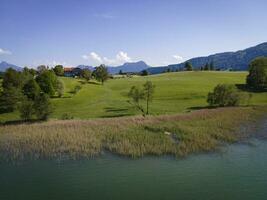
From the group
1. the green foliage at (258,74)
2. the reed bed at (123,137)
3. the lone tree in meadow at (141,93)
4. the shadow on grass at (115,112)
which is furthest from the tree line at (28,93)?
the green foliage at (258,74)

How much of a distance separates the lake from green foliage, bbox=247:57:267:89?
258ft

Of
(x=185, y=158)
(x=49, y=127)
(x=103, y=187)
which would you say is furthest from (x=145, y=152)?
(x=49, y=127)

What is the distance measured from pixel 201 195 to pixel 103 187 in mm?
7771

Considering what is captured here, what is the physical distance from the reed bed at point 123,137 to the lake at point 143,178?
7.71ft

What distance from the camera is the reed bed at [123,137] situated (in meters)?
36.1

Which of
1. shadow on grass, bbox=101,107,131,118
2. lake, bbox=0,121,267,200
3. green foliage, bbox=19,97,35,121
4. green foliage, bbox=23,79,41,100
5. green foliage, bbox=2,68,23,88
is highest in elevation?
green foliage, bbox=2,68,23,88

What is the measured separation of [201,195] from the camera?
24.2m

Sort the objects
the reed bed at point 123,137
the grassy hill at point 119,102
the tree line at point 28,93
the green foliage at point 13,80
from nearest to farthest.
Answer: the reed bed at point 123,137 → the tree line at point 28,93 → the grassy hill at point 119,102 → the green foliage at point 13,80

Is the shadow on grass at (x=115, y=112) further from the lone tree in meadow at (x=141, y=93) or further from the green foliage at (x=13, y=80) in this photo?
the green foliage at (x=13, y=80)

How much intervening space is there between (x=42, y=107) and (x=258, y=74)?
7708cm

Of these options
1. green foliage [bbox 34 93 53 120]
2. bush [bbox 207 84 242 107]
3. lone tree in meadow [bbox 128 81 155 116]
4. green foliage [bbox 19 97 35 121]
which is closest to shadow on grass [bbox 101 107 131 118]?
lone tree in meadow [bbox 128 81 155 116]

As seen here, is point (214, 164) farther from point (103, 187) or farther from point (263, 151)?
point (103, 187)

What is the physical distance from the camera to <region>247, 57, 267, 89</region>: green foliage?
4247 inches

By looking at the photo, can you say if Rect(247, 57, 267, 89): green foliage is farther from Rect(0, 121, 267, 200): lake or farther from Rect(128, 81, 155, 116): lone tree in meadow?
Rect(0, 121, 267, 200): lake
